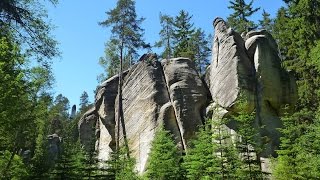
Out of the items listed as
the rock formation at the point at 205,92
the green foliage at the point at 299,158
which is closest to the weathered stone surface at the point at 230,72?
the rock formation at the point at 205,92

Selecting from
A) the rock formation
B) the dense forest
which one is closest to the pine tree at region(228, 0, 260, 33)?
the dense forest

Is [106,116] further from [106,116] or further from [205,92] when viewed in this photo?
[205,92]

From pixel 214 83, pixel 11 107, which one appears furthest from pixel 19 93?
pixel 214 83

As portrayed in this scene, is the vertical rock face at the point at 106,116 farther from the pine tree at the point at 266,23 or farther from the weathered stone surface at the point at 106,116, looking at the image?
the pine tree at the point at 266,23

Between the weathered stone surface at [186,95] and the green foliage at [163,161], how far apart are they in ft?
12.2

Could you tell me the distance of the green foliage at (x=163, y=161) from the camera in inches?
795

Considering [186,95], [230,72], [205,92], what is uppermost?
[230,72]

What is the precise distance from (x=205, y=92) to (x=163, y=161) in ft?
28.7

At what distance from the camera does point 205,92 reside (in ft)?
90.4

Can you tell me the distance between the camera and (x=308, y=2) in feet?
93.8

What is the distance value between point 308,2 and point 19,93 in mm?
23626

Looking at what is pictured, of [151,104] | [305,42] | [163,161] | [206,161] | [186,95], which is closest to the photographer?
[206,161]

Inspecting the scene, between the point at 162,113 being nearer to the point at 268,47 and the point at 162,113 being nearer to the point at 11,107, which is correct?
the point at 268,47

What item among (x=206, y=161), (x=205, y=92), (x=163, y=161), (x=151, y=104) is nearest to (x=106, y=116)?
(x=151, y=104)
